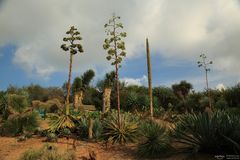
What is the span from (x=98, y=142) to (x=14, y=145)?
3.74 m

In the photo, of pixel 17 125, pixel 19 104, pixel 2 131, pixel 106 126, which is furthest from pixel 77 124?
pixel 19 104

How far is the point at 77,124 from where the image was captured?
16.1m

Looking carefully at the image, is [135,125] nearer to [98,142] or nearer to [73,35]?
[98,142]

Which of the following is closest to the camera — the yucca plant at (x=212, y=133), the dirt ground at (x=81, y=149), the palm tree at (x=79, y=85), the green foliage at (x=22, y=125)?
the yucca plant at (x=212, y=133)

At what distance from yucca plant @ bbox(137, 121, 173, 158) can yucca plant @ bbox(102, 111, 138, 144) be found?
5.36 ft

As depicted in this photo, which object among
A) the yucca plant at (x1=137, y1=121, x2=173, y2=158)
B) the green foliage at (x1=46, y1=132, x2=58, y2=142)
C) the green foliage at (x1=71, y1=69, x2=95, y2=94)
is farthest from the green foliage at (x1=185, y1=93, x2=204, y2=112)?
the yucca plant at (x1=137, y1=121, x2=173, y2=158)

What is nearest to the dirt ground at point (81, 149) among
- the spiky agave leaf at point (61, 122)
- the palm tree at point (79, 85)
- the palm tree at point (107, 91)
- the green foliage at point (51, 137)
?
the green foliage at point (51, 137)

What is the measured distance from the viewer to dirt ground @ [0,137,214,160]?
450 inches

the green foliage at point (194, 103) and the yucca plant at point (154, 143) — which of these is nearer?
the yucca plant at point (154, 143)

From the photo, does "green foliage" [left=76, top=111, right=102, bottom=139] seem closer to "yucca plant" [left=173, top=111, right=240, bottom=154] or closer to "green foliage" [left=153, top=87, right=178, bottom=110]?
"yucca plant" [left=173, top=111, right=240, bottom=154]

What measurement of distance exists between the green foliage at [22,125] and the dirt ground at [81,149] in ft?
4.19

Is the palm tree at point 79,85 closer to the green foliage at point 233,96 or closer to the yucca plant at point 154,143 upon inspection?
the green foliage at point 233,96

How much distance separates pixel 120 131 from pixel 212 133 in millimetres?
5089

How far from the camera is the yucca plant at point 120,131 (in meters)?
13.6
